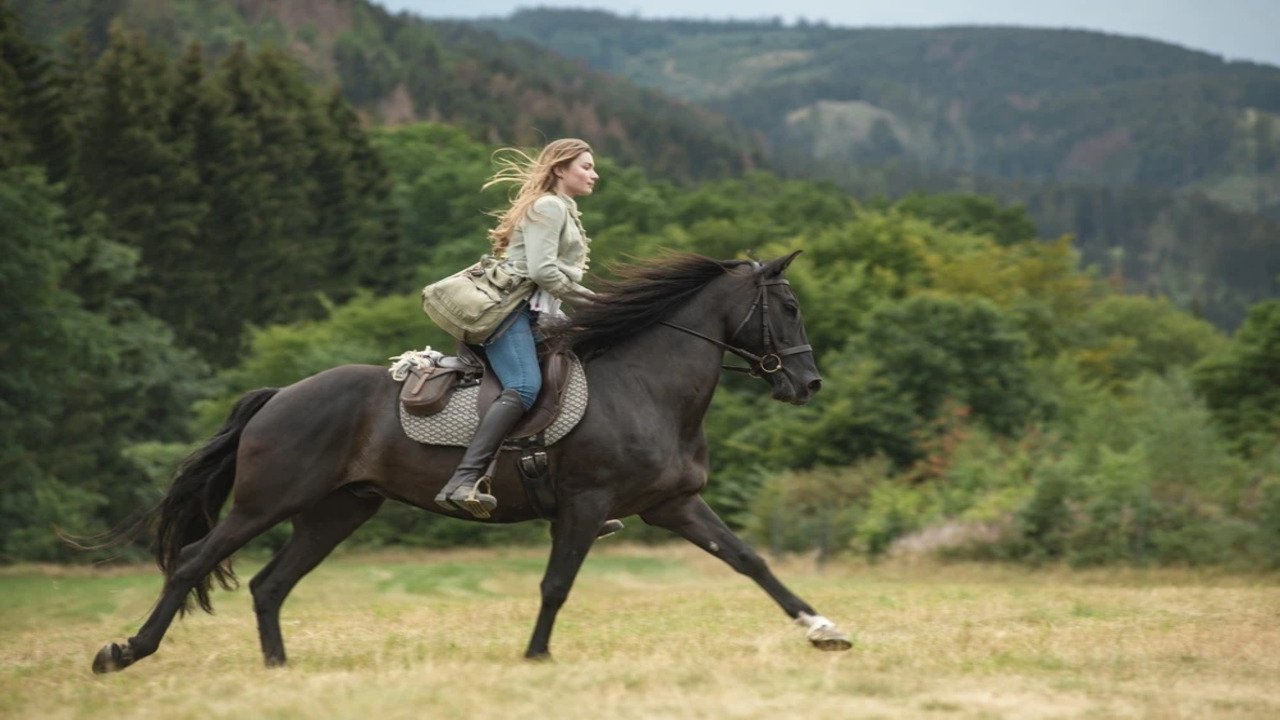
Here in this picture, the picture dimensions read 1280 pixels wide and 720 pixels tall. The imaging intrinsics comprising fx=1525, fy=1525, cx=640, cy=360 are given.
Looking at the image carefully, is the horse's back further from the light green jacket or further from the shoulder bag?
the light green jacket

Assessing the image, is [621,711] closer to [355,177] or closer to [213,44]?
[355,177]

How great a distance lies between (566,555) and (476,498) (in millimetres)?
743

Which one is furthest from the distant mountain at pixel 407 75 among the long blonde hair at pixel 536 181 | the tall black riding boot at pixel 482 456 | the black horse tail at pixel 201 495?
the tall black riding boot at pixel 482 456

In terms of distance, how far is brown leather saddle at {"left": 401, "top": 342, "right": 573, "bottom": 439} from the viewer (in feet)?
34.6

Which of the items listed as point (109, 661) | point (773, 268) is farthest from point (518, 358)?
point (109, 661)

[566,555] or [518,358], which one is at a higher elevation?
[518,358]

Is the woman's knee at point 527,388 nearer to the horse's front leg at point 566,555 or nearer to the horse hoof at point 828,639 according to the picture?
the horse's front leg at point 566,555

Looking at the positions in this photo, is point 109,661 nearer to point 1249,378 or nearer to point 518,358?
point 518,358

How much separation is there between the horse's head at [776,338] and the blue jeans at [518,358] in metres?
1.53

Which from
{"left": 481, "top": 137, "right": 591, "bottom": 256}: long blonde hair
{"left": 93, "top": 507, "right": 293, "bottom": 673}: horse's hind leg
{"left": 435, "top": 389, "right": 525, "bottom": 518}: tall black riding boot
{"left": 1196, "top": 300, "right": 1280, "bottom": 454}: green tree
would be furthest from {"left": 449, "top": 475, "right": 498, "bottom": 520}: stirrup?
{"left": 1196, "top": 300, "right": 1280, "bottom": 454}: green tree

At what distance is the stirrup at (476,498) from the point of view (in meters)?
10.3

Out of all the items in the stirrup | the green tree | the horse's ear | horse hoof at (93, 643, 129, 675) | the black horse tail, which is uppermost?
the horse's ear

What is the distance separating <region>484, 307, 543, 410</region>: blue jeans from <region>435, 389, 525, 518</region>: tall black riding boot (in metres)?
0.08

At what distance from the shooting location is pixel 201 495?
36.5ft
